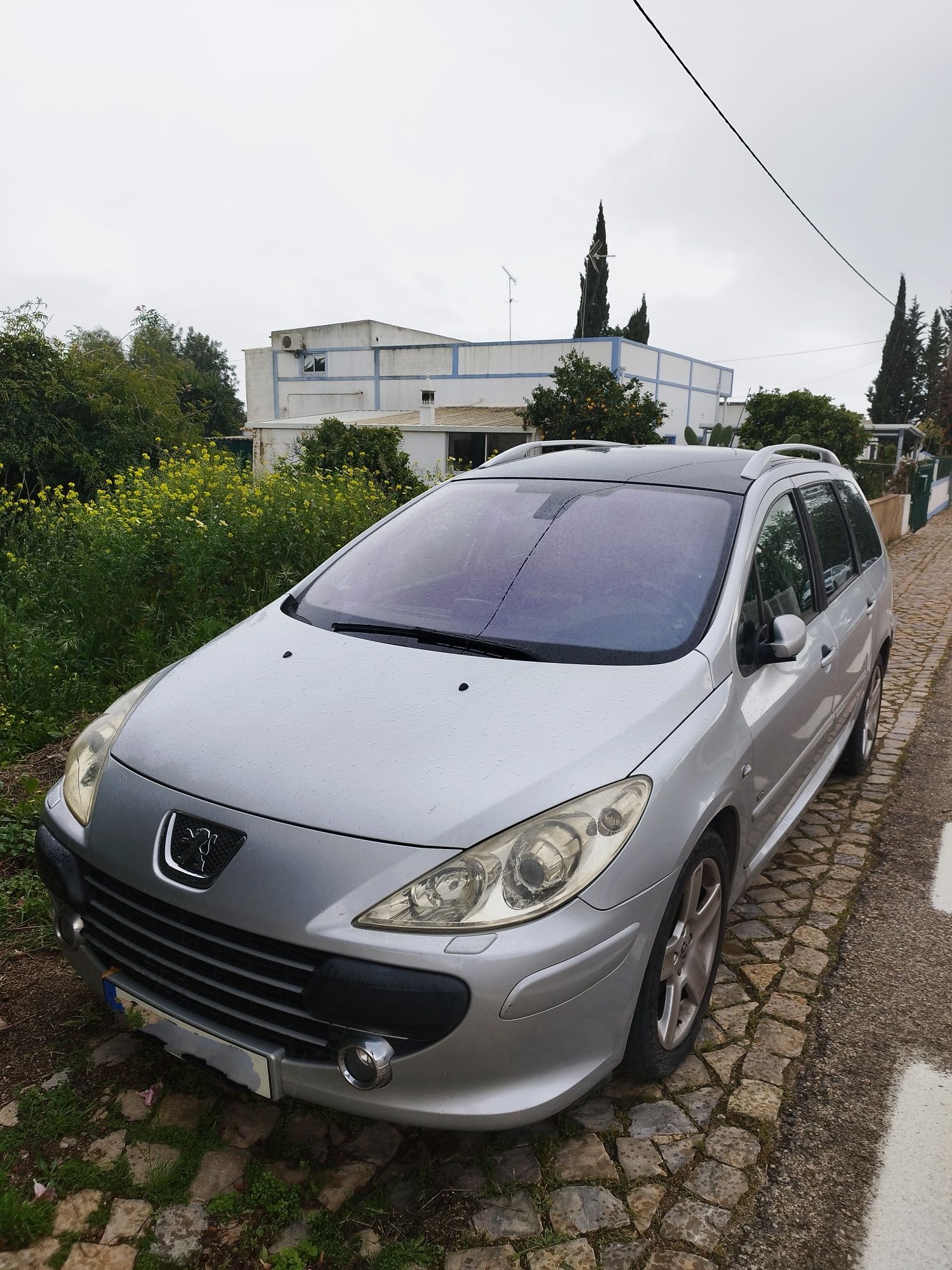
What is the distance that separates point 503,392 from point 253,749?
34.7 meters

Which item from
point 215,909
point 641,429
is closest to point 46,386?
point 641,429

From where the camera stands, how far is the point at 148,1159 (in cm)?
220

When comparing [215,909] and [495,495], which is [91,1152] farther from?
[495,495]

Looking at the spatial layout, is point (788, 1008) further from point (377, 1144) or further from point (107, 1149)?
point (107, 1149)

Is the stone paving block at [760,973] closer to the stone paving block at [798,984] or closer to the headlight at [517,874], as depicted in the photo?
the stone paving block at [798,984]

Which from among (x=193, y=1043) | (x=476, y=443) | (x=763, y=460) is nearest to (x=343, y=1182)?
(x=193, y=1043)

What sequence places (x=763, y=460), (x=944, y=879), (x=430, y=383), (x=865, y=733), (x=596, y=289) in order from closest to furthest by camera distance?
(x=763, y=460) < (x=944, y=879) < (x=865, y=733) < (x=430, y=383) < (x=596, y=289)

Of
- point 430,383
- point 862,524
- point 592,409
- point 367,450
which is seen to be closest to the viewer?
point 862,524

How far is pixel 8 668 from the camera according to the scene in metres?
4.86

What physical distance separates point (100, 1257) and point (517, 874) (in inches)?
48.2

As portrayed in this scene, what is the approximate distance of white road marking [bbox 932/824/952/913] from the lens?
361 cm

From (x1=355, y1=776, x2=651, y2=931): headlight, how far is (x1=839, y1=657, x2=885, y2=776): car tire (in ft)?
10.2

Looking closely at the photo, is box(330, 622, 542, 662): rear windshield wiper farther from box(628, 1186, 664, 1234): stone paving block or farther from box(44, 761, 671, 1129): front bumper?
box(628, 1186, 664, 1234): stone paving block

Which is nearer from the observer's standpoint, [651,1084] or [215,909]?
[215,909]
